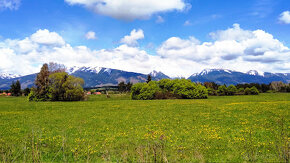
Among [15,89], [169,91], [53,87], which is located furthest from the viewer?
[15,89]

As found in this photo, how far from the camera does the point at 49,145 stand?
1518 cm

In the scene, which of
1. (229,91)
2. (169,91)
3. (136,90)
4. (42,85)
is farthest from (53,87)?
(229,91)

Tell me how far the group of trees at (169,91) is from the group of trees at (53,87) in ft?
96.8

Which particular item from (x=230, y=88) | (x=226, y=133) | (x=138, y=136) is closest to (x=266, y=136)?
(x=226, y=133)

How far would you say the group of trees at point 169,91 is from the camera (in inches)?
3654

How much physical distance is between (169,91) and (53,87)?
5407cm

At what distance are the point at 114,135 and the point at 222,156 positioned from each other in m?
9.78

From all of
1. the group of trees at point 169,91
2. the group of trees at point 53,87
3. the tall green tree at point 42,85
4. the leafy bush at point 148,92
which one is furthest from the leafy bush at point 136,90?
the tall green tree at point 42,85

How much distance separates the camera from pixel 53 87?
79000mm

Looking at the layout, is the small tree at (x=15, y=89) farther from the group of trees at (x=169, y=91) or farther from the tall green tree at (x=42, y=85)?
the group of trees at (x=169, y=91)

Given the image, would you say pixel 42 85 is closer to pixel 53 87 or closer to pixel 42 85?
pixel 42 85

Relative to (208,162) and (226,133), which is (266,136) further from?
(208,162)

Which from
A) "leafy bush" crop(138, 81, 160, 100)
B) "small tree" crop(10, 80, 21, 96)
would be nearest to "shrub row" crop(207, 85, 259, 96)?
"leafy bush" crop(138, 81, 160, 100)

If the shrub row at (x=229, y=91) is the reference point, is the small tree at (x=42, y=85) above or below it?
above
